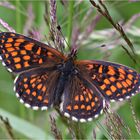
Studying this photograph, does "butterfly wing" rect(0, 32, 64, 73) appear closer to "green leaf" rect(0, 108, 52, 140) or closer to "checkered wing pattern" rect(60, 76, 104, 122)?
"checkered wing pattern" rect(60, 76, 104, 122)

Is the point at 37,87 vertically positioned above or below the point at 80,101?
above

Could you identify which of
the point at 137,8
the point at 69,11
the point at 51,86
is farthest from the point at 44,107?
the point at 137,8

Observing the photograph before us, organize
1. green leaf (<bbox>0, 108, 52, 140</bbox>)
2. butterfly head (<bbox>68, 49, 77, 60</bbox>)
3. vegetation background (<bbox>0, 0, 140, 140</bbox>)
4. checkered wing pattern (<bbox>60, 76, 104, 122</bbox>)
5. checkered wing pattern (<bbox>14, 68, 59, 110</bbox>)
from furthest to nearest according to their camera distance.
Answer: green leaf (<bbox>0, 108, 52, 140</bbox>)
butterfly head (<bbox>68, 49, 77, 60</bbox>)
checkered wing pattern (<bbox>14, 68, 59, 110</bbox>)
checkered wing pattern (<bbox>60, 76, 104, 122</bbox>)
vegetation background (<bbox>0, 0, 140, 140</bbox>)

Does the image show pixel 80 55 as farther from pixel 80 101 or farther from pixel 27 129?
pixel 80 101

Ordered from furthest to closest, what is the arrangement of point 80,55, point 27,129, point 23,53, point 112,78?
point 80,55
point 27,129
point 23,53
point 112,78

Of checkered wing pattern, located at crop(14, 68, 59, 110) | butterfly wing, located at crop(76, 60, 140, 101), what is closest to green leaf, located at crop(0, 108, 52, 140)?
checkered wing pattern, located at crop(14, 68, 59, 110)

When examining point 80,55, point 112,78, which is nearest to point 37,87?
point 112,78

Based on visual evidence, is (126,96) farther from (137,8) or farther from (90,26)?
(137,8)
